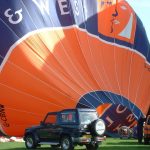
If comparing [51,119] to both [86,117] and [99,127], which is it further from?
[99,127]

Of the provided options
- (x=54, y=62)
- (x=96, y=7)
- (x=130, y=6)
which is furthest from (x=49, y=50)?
(x=130, y=6)

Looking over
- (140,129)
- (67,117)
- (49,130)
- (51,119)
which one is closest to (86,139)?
(67,117)

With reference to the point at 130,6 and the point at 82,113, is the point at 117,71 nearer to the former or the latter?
the point at 130,6

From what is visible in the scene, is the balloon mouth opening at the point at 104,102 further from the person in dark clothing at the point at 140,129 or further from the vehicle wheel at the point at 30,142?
the vehicle wheel at the point at 30,142

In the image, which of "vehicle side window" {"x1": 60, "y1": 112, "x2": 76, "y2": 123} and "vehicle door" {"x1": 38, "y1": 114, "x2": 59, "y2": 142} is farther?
"vehicle door" {"x1": 38, "y1": 114, "x2": 59, "y2": 142}

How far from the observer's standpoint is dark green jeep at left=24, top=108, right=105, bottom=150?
17.6 metres

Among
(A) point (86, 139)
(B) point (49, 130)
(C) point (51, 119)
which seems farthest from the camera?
(C) point (51, 119)

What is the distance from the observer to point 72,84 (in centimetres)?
2497

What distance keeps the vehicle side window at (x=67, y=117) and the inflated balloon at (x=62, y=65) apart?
6014mm

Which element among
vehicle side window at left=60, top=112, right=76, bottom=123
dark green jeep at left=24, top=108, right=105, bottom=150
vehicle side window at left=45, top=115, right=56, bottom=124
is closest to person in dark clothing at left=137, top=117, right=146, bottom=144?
dark green jeep at left=24, top=108, right=105, bottom=150

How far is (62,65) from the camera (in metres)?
25.2

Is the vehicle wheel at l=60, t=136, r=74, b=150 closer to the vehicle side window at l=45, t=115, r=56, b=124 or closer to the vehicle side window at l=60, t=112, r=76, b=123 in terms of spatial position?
the vehicle side window at l=60, t=112, r=76, b=123

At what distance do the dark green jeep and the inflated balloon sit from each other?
5100 millimetres

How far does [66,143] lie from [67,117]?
976 mm
